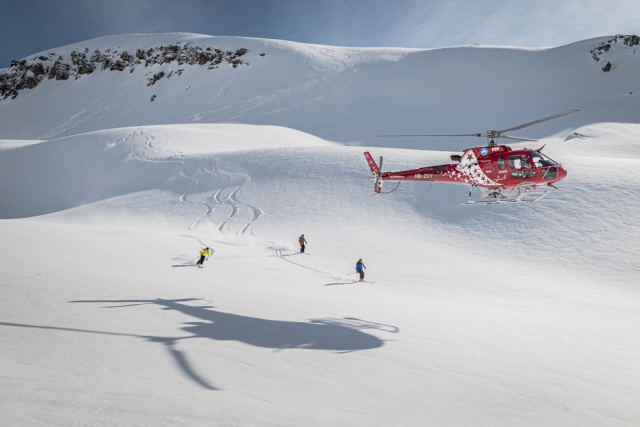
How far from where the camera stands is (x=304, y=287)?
1425 cm

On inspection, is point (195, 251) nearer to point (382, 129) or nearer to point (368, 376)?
point (368, 376)

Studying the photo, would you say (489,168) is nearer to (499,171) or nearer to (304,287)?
(499,171)

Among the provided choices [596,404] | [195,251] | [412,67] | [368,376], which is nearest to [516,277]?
[596,404]

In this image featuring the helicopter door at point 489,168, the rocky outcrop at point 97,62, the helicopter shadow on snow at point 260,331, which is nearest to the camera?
the helicopter shadow on snow at point 260,331

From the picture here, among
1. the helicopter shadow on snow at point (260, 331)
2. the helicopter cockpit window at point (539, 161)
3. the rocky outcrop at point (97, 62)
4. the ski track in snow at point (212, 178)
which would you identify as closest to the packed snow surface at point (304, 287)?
the helicopter shadow on snow at point (260, 331)

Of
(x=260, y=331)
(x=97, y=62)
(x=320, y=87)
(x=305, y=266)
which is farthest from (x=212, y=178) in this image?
(x=97, y=62)

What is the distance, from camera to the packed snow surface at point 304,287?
5188mm

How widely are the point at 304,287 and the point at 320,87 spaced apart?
62057mm

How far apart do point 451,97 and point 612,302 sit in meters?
54.9

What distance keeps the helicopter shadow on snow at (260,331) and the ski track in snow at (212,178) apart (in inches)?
434

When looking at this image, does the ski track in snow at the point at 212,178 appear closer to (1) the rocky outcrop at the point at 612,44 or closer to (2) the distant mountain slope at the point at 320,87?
(2) the distant mountain slope at the point at 320,87

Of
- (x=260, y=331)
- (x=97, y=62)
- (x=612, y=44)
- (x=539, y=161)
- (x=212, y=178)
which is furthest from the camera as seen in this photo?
(x=97, y=62)

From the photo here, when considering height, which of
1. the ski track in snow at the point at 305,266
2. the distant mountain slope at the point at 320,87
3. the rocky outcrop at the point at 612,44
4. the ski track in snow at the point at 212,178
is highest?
the rocky outcrop at the point at 612,44

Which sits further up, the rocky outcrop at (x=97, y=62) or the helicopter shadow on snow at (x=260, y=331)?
the rocky outcrop at (x=97, y=62)
